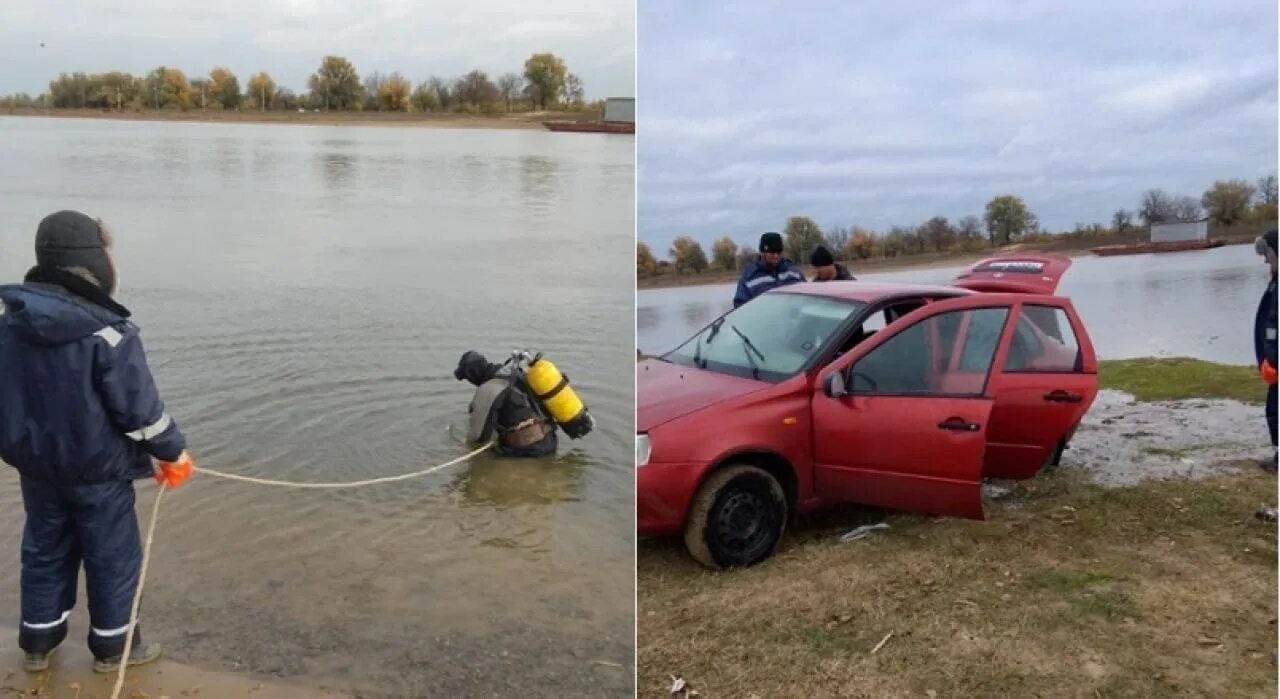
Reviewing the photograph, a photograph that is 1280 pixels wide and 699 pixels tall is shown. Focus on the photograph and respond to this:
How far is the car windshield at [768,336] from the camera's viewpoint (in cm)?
362

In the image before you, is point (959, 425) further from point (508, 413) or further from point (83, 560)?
point (83, 560)

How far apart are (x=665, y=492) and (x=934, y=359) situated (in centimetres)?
122

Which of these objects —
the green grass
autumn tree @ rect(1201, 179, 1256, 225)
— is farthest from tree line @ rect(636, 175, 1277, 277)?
the green grass

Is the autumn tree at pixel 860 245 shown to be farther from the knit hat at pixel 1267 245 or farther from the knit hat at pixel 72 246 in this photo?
the knit hat at pixel 72 246

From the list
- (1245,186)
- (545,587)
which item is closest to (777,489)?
(545,587)

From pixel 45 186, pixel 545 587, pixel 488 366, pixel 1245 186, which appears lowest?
pixel 545 587

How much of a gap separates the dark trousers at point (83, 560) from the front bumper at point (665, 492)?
5.21ft

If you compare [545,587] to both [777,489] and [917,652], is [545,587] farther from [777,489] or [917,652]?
[917,652]

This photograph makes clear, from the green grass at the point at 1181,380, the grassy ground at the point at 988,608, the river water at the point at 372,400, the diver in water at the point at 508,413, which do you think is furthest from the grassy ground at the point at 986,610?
the green grass at the point at 1181,380

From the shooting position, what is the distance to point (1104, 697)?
8.27 ft

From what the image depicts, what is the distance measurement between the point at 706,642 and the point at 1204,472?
2.98m

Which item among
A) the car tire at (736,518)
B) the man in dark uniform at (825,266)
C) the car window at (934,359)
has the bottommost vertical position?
the car tire at (736,518)

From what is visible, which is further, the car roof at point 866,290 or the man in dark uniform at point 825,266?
the man in dark uniform at point 825,266

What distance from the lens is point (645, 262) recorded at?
2.93 metres
